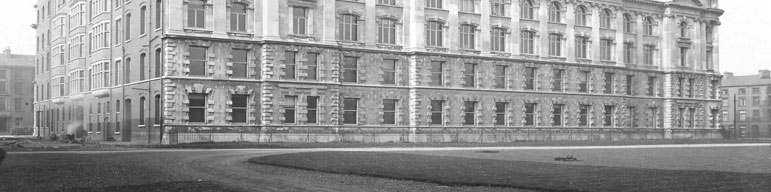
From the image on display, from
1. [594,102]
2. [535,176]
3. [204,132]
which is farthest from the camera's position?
[594,102]

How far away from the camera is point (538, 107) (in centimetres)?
6788

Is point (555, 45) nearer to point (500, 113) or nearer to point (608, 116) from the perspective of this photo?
point (500, 113)

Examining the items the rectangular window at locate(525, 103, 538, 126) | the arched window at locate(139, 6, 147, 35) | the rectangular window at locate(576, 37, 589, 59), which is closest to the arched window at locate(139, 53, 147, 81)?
the arched window at locate(139, 6, 147, 35)

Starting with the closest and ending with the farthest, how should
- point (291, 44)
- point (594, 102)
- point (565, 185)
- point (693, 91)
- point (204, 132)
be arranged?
point (565, 185)
point (204, 132)
point (291, 44)
point (594, 102)
point (693, 91)

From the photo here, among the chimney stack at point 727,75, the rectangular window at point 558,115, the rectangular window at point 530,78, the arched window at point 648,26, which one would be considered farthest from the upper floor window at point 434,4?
the chimney stack at point 727,75

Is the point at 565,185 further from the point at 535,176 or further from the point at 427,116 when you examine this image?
the point at 427,116

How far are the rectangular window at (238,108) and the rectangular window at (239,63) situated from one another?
1.50 metres

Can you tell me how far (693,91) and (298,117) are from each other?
4574 cm

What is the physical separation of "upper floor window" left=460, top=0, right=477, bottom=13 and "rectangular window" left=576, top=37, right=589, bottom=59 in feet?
41.4

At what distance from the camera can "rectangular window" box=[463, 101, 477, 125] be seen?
63.6 m

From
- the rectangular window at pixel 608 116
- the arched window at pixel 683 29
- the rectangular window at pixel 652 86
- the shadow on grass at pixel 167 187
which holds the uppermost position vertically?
the arched window at pixel 683 29

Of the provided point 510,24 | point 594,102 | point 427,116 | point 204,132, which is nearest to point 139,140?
point 204,132

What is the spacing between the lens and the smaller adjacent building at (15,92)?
122m

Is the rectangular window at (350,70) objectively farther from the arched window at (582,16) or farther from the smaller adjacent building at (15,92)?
the smaller adjacent building at (15,92)
